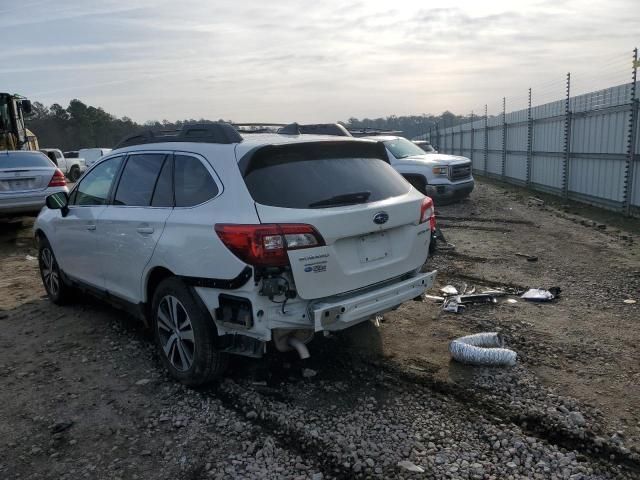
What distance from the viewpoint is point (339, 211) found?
3559 mm

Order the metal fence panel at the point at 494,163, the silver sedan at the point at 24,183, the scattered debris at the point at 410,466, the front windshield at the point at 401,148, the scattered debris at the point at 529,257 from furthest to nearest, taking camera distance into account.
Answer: the metal fence panel at the point at 494,163, the front windshield at the point at 401,148, the silver sedan at the point at 24,183, the scattered debris at the point at 529,257, the scattered debris at the point at 410,466

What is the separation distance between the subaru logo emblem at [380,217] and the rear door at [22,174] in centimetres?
873

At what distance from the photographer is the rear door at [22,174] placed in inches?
392

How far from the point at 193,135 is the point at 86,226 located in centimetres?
168

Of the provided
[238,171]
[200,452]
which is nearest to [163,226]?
[238,171]

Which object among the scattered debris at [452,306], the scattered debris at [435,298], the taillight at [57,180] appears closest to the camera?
the scattered debris at [452,306]

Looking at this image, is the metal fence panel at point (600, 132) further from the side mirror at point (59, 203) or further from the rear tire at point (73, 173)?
the rear tire at point (73, 173)

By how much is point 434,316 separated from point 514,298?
3.72ft

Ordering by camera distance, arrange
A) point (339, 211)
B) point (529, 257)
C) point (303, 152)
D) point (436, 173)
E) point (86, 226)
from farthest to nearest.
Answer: point (436, 173) → point (529, 257) → point (86, 226) → point (303, 152) → point (339, 211)

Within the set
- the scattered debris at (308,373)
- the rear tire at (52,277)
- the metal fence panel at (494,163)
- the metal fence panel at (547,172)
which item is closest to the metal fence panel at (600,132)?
the metal fence panel at (547,172)

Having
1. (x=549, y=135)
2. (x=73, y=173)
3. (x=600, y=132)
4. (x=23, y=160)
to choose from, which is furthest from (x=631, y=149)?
(x=73, y=173)

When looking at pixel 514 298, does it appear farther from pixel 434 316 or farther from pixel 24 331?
pixel 24 331

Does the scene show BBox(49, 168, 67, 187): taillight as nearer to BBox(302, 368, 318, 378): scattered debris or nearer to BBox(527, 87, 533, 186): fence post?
BBox(302, 368, 318, 378): scattered debris

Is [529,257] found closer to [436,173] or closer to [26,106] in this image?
[436,173]
